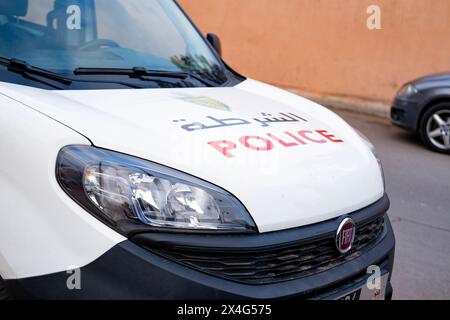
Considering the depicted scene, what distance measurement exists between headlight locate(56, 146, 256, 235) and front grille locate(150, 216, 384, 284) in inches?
3.5

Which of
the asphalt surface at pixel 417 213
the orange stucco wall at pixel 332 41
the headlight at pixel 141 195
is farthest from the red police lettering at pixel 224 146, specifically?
the orange stucco wall at pixel 332 41

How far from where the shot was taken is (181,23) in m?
3.35

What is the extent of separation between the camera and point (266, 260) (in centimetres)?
188

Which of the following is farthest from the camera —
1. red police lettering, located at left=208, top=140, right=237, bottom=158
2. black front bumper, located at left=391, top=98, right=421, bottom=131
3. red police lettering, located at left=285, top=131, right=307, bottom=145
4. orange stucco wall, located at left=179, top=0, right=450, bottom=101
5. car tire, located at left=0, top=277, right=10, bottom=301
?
orange stucco wall, located at left=179, top=0, right=450, bottom=101

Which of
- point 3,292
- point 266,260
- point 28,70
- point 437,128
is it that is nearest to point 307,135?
point 266,260

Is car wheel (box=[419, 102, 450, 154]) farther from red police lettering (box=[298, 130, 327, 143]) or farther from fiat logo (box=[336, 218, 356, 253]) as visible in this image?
fiat logo (box=[336, 218, 356, 253])

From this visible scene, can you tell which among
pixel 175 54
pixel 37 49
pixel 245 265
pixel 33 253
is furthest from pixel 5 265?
pixel 175 54

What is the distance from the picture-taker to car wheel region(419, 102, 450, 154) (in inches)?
273

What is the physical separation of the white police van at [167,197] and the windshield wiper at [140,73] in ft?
0.08

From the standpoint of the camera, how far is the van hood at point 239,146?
1.89 meters

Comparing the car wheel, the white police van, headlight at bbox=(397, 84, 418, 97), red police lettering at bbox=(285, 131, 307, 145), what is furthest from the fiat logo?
headlight at bbox=(397, 84, 418, 97)

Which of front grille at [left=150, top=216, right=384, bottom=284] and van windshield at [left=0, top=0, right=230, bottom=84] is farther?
van windshield at [left=0, top=0, right=230, bottom=84]

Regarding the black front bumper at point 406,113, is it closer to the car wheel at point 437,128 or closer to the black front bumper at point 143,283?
the car wheel at point 437,128

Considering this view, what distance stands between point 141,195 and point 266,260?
0.51 meters
